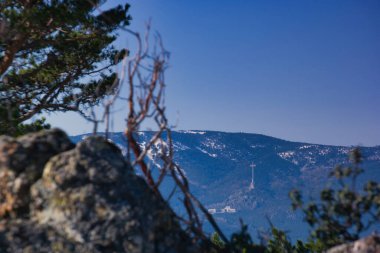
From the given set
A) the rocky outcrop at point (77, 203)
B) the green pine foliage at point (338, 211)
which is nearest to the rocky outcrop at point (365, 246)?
the green pine foliage at point (338, 211)

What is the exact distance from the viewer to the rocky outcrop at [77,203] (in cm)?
375

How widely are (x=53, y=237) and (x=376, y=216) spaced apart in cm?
308

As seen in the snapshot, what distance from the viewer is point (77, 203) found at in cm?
384

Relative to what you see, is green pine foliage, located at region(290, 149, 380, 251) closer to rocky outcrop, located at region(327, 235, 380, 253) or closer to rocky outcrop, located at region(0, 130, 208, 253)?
rocky outcrop, located at region(327, 235, 380, 253)

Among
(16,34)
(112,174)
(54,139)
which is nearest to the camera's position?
(112,174)

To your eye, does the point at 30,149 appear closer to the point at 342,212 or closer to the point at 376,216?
the point at 342,212

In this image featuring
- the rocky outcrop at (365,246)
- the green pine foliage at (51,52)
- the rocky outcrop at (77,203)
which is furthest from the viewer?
the green pine foliage at (51,52)

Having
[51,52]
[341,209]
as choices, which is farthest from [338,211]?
[51,52]

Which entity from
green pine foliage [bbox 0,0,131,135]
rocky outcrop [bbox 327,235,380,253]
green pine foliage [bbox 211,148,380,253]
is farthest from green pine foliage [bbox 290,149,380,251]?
green pine foliage [bbox 0,0,131,135]

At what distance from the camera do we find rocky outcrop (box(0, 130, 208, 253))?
375 centimetres

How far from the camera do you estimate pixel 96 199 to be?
152 inches

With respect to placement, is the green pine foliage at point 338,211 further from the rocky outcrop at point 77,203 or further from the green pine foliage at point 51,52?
the green pine foliage at point 51,52

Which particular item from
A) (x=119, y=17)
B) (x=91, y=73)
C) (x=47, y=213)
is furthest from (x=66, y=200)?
(x=91, y=73)

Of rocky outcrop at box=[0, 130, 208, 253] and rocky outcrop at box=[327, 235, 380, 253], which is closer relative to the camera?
rocky outcrop at box=[0, 130, 208, 253]
